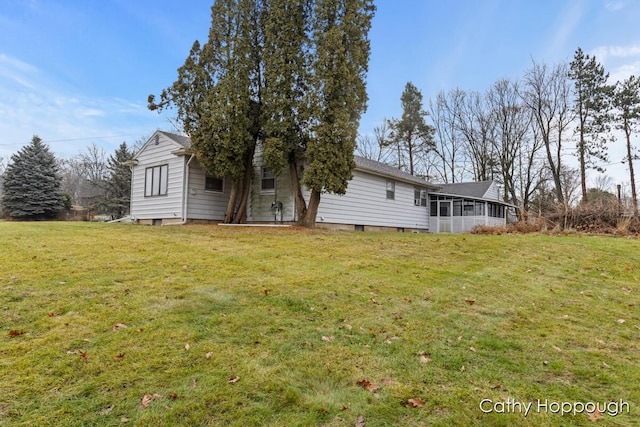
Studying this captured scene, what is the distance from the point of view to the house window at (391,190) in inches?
679

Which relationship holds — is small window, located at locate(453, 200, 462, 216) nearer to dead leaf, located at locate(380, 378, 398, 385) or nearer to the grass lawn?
the grass lawn

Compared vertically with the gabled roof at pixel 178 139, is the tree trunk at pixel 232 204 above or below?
below

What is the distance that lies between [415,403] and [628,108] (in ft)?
95.9

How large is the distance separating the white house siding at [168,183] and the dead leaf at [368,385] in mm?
12429

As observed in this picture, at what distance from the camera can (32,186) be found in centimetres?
2408

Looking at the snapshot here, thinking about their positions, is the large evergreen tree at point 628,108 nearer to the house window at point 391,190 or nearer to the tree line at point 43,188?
the house window at point 391,190

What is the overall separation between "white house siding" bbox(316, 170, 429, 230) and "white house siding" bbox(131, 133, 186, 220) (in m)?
5.67

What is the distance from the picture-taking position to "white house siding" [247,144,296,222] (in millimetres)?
13547

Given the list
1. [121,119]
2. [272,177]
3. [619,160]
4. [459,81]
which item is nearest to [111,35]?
[272,177]

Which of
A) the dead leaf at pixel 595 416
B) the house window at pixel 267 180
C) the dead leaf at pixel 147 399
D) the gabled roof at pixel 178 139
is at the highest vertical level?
the gabled roof at pixel 178 139

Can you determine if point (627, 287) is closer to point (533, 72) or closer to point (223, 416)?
point (223, 416)

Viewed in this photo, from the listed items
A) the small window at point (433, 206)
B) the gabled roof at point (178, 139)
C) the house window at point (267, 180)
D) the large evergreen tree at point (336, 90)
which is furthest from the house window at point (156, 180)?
the small window at point (433, 206)

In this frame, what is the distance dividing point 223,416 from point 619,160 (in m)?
30.7

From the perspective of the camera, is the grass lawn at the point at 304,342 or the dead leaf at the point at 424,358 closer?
the grass lawn at the point at 304,342
